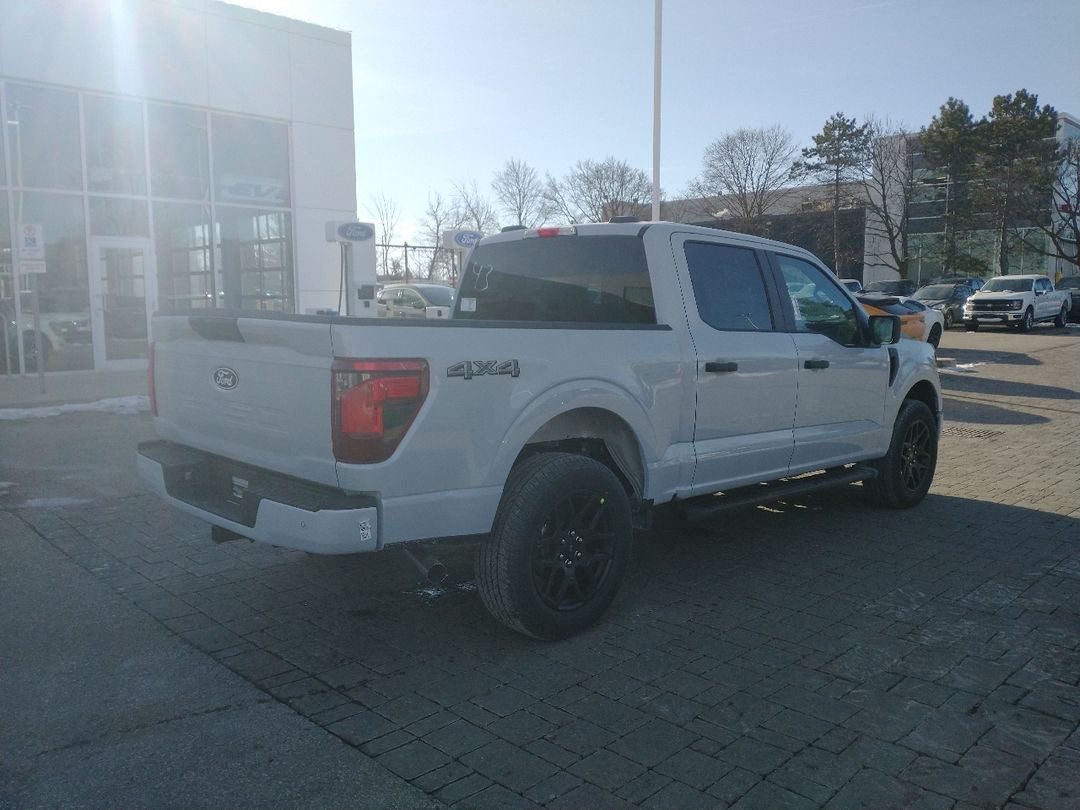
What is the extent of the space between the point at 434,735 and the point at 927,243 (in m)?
54.5

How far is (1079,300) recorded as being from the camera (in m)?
34.8

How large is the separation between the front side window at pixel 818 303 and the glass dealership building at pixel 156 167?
11.7m

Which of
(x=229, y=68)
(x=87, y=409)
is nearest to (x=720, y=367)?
(x=87, y=409)

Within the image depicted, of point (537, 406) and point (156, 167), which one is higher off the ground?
point (156, 167)

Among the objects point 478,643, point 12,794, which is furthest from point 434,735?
point 12,794

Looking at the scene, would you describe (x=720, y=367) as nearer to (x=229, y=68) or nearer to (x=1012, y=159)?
(x=229, y=68)

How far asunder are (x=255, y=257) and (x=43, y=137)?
4408 mm

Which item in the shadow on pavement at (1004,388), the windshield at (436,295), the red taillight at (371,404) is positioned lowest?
the shadow on pavement at (1004,388)

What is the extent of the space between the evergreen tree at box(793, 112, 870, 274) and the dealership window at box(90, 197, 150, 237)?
43.1 metres

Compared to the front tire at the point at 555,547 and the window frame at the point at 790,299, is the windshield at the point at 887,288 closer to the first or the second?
the window frame at the point at 790,299

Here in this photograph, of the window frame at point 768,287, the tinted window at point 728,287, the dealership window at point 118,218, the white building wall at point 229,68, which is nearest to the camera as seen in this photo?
the tinted window at point 728,287

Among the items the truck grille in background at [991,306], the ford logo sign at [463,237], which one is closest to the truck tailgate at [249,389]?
the ford logo sign at [463,237]

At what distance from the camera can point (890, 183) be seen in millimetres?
51688

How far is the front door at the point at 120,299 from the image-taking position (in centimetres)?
1653
